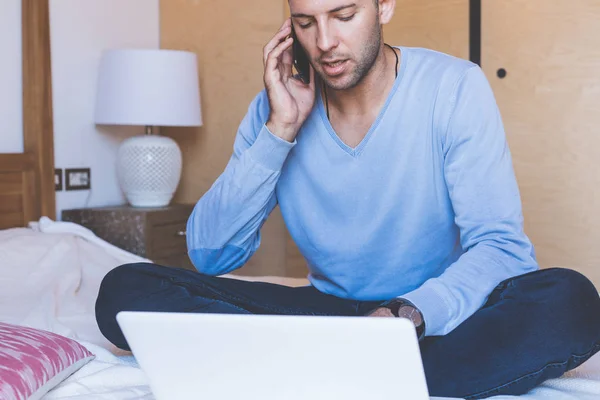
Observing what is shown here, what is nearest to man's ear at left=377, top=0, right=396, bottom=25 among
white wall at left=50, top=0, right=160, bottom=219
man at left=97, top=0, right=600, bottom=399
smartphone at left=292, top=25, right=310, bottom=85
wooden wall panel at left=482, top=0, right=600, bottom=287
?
man at left=97, top=0, right=600, bottom=399

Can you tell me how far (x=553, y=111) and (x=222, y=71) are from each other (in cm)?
133

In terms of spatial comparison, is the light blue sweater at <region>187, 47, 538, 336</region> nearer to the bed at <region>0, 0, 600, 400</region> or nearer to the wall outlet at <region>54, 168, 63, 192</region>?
the bed at <region>0, 0, 600, 400</region>

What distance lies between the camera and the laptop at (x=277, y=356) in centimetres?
75

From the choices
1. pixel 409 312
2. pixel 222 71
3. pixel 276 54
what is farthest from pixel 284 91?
pixel 222 71

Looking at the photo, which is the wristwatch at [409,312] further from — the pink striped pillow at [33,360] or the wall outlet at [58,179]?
the wall outlet at [58,179]

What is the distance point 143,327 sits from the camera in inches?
31.9

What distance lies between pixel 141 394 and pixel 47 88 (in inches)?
69.6

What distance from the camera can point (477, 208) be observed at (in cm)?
131

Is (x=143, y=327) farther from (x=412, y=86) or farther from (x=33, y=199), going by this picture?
(x=33, y=199)

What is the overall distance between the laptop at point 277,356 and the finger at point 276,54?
0.81m

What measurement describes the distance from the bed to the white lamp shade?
220 mm

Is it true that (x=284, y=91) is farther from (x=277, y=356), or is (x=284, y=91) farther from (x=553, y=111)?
(x=553, y=111)

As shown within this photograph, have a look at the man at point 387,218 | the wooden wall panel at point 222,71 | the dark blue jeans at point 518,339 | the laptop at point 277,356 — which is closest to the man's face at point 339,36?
the man at point 387,218

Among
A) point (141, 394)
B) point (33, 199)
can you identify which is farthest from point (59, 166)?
point (141, 394)
